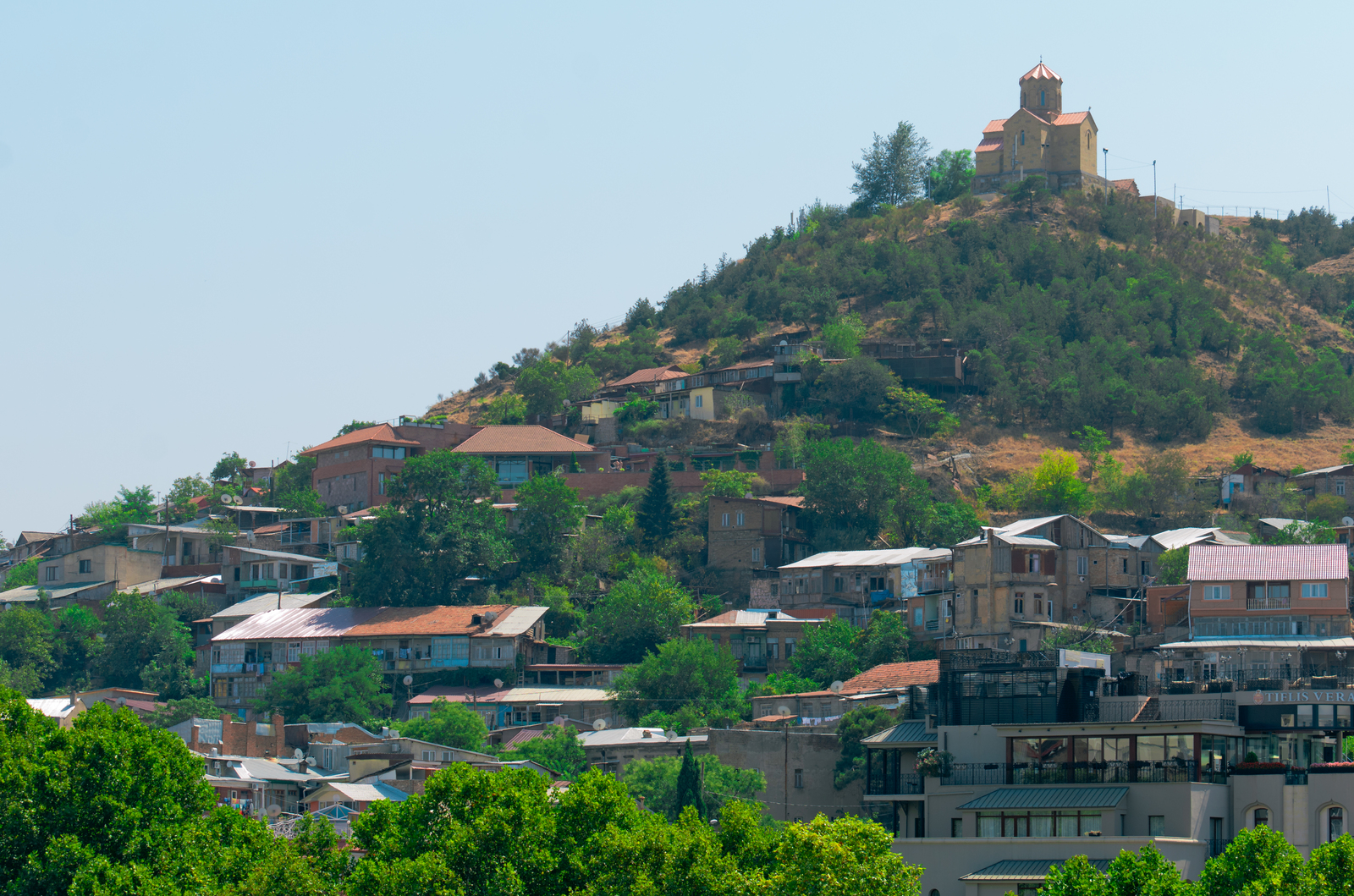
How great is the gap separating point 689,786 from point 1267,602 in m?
24.4

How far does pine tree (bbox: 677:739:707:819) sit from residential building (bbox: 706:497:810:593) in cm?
2942

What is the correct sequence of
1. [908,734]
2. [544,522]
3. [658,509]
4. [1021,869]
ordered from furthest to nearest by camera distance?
[658,509]
[544,522]
[908,734]
[1021,869]

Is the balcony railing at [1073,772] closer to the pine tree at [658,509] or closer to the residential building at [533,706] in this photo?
the residential building at [533,706]

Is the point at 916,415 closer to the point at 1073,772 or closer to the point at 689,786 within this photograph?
the point at 689,786

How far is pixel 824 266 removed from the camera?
123m

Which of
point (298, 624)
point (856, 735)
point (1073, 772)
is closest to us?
point (1073, 772)

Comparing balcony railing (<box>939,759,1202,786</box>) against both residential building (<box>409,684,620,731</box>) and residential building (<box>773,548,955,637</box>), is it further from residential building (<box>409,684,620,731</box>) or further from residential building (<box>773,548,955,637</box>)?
residential building (<box>773,548,955,637</box>)

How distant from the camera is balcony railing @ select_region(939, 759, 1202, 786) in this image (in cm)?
4259

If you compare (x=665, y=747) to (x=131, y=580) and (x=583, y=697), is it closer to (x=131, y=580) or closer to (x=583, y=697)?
(x=583, y=697)

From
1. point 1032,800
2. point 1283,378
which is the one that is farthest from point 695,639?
point 1283,378

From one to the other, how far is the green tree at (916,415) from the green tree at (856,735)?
41.7m

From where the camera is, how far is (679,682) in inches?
2940

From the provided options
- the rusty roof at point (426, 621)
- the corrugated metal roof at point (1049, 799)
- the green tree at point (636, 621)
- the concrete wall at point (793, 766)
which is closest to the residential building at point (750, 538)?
the green tree at point (636, 621)

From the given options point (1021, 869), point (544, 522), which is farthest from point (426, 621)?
point (1021, 869)
